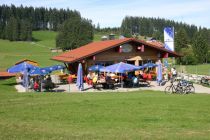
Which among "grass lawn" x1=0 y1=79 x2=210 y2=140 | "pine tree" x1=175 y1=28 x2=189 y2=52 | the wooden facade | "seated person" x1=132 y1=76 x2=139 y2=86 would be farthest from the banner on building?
"pine tree" x1=175 y1=28 x2=189 y2=52

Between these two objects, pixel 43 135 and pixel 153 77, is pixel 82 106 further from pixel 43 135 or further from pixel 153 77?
pixel 153 77

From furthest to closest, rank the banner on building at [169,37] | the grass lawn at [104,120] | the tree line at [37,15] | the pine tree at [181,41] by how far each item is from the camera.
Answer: the tree line at [37,15], the pine tree at [181,41], the banner on building at [169,37], the grass lawn at [104,120]

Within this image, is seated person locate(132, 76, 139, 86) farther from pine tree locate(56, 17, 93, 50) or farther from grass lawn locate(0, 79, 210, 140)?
pine tree locate(56, 17, 93, 50)

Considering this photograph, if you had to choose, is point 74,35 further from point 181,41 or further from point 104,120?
point 104,120

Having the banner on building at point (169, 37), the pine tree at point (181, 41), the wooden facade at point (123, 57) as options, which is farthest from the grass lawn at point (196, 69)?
the pine tree at point (181, 41)

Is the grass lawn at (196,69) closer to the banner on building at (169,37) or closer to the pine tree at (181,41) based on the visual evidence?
the banner on building at (169,37)

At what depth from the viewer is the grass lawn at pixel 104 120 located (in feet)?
26.9

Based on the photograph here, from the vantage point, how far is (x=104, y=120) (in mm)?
10242

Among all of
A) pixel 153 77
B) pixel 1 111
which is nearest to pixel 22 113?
pixel 1 111

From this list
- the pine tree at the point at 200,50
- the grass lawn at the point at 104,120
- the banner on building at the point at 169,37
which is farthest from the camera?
the pine tree at the point at 200,50

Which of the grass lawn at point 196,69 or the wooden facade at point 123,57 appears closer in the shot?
the wooden facade at point 123,57

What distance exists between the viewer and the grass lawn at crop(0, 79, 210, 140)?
8.19 meters

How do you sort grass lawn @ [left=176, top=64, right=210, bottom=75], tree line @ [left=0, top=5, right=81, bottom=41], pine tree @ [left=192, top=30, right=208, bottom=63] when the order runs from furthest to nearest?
1. tree line @ [left=0, top=5, right=81, bottom=41]
2. pine tree @ [left=192, top=30, right=208, bottom=63]
3. grass lawn @ [left=176, top=64, right=210, bottom=75]

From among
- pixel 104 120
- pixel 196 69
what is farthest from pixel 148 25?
pixel 104 120
